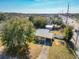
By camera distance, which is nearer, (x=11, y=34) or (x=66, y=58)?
(x=11, y=34)

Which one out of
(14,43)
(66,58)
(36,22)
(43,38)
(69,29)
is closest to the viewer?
(14,43)

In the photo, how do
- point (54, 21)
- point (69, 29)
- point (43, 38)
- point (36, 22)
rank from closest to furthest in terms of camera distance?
1. point (43, 38)
2. point (69, 29)
3. point (36, 22)
4. point (54, 21)

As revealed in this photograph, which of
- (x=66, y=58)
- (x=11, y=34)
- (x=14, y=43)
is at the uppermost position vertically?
(x=11, y=34)

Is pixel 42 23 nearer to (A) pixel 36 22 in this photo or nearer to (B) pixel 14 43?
(A) pixel 36 22

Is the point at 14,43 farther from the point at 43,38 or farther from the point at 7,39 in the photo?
the point at 43,38

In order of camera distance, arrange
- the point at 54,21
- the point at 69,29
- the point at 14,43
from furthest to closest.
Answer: the point at 54,21
the point at 69,29
the point at 14,43

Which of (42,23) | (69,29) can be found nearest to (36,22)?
(42,23)

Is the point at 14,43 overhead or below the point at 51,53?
overhead

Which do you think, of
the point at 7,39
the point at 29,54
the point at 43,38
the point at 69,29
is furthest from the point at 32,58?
the point at 69,29

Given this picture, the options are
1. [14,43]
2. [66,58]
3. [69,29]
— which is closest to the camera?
[14,43]
